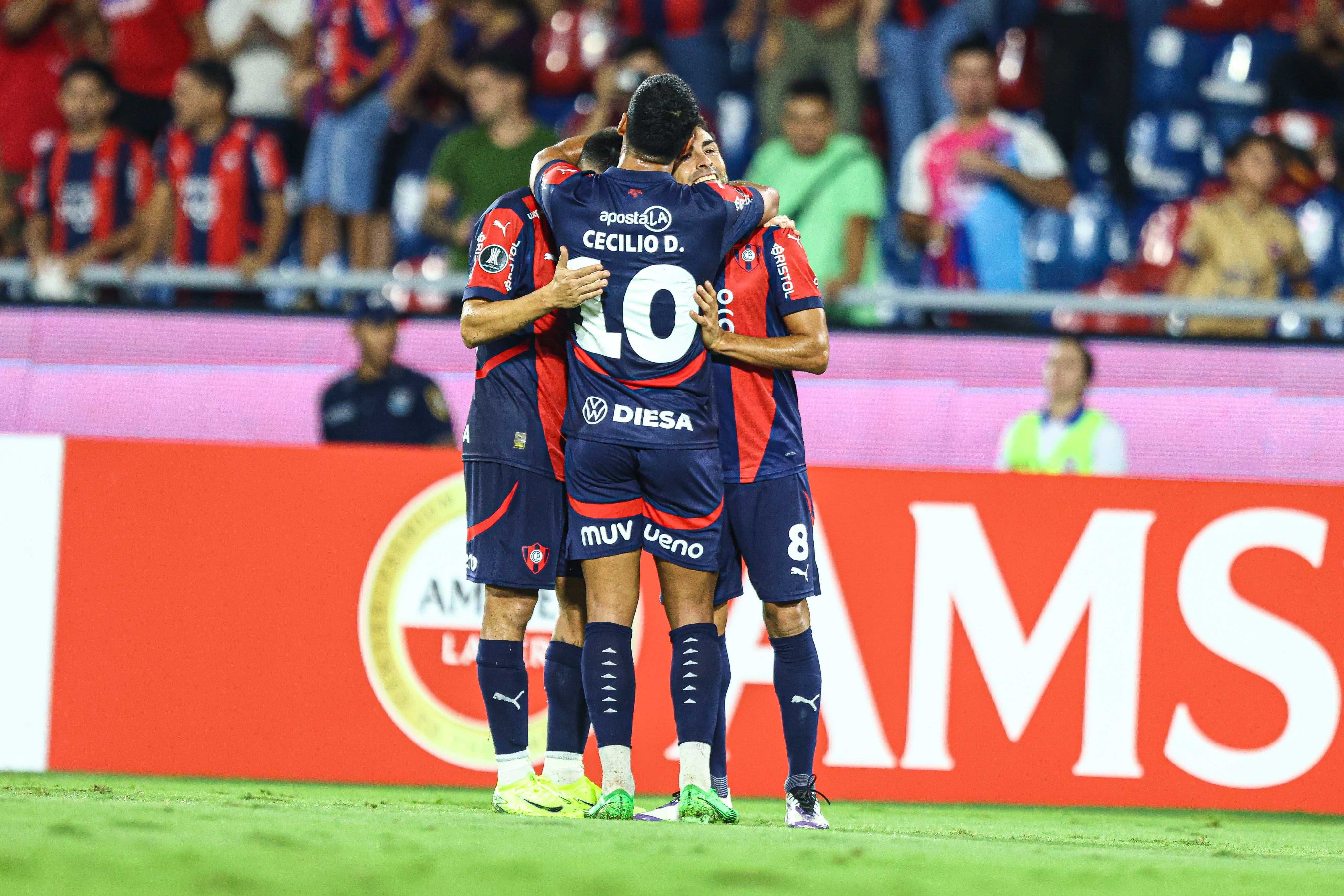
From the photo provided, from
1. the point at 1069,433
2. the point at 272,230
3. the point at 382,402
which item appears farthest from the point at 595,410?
the point at 272,230

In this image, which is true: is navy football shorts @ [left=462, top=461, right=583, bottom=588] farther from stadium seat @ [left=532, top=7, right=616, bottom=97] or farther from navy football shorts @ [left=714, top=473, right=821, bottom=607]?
stadium seat @ [left=532, top=7, right=616, bottom=97]

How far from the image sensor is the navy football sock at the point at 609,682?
4.71 m

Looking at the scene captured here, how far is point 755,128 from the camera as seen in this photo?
9781mm

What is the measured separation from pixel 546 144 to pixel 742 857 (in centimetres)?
600

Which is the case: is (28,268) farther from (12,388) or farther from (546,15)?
(546,15)

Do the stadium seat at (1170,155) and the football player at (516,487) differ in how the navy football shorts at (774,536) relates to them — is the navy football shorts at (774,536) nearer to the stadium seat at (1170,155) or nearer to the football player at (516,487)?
the football player at (516,487)

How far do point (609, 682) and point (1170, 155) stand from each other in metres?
6.94

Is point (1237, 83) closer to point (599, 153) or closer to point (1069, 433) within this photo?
point (1069, 433)

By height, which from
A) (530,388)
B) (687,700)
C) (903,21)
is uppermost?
(903,21)

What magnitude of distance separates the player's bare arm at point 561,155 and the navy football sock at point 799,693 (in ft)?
5.56

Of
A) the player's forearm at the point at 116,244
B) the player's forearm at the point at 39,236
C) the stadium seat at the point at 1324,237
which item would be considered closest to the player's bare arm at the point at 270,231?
the player's forearm at the point at 116,244

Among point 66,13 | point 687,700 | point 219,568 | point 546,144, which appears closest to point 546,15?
point 546,144

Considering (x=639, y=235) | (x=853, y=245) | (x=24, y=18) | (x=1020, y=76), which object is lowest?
(x=639, y=235)

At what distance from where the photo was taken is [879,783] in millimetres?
6641
